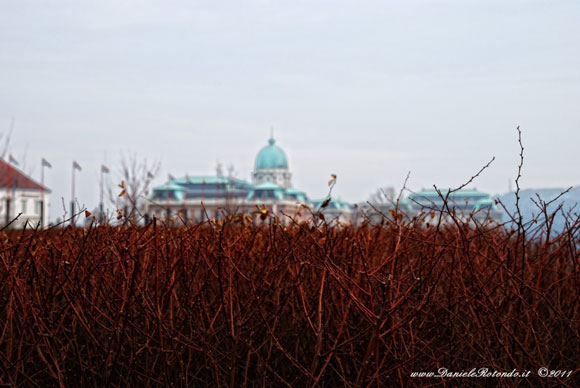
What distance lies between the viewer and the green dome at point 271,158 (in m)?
118

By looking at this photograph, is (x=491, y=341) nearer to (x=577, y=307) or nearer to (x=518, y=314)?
(x=518, y=314)

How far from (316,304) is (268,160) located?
11372cm

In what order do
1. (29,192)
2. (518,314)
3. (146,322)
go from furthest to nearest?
(29,192)
(518,314)
(146,322)

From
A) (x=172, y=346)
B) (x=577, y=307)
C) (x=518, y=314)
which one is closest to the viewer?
(x=172, y=346)

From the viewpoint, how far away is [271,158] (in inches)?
4638

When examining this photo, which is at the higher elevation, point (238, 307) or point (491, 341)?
point (238, 307)

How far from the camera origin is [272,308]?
452 cm

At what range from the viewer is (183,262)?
4152 mm

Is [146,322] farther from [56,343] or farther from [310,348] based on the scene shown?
[310,348]

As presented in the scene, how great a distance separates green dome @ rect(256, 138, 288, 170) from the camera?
385 ft

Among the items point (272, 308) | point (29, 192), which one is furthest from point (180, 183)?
point (272, 308)

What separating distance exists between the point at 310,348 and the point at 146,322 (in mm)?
962

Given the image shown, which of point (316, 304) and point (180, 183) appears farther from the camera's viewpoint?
point (180, 183)

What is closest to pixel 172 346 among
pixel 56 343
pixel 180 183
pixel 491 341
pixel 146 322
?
pixel 146 322
